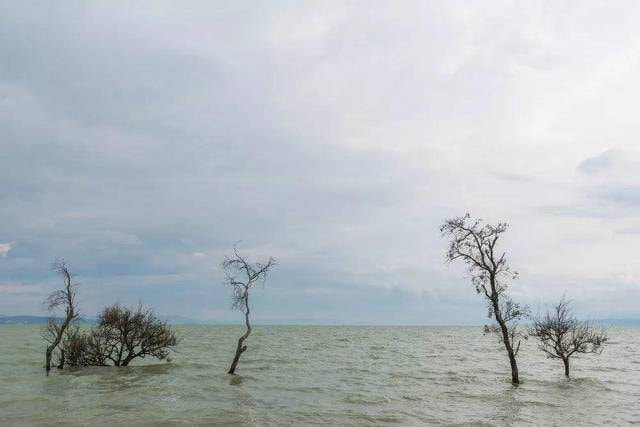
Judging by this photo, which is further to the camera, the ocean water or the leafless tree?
the leafless tree

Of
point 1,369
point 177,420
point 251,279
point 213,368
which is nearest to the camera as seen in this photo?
point 177,420

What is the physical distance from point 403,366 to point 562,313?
53.4 ft

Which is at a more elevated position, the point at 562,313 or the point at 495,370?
the point at 562,313

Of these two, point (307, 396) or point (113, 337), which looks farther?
point (113, 337)

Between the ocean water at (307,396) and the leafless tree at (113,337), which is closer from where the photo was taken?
the ocean water at (307,396)

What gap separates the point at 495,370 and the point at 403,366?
27.0 feet

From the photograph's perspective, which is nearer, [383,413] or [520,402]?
[383,413]

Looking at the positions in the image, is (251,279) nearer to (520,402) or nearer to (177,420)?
(177,420)

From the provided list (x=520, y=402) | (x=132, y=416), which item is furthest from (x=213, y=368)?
(x=520, y=402)

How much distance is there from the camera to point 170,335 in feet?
145

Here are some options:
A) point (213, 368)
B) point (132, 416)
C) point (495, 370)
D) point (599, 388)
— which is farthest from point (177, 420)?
point (495, 370)

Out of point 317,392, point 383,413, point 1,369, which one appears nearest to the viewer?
point 383,413

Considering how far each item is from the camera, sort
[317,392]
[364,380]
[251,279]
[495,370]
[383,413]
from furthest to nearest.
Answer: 1. [495,370]
2. [364,380]
3. [251,279]
4. [317,392]
5. [383,413]

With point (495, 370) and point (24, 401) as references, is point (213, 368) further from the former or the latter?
point (495, 370)
